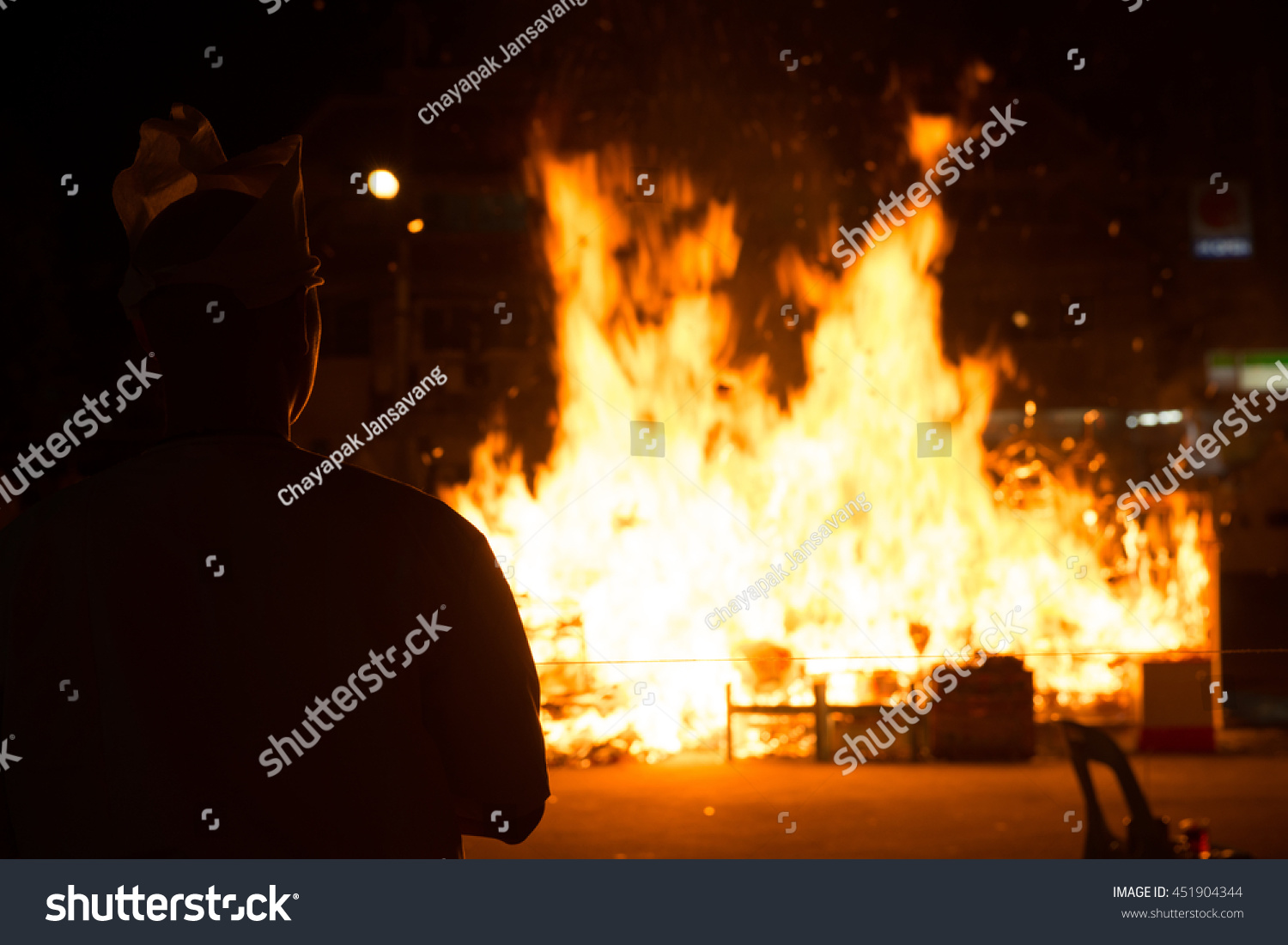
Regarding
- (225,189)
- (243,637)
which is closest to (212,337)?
(225,189)

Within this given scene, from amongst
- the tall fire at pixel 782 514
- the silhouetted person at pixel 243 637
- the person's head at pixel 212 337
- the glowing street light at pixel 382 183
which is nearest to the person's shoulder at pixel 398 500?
the silhouetted person at pixel 243 637

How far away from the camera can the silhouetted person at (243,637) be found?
1180 millimetres

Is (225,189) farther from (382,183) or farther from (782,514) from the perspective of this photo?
(782,514)

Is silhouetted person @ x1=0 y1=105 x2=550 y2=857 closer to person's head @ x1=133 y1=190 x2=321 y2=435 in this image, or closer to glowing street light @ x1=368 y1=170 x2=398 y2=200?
person's head @ x1=133 y1=190 x2=321 y2=435

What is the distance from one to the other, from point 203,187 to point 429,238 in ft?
51.4

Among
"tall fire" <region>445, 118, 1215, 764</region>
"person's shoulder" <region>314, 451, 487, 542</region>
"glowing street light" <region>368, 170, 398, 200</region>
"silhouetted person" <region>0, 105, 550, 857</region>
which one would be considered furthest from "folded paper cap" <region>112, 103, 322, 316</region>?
"tall fire" <region>445, 118, 1215, 764</region>

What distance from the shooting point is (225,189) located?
1.36 meters

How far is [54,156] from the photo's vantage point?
7.28 metres

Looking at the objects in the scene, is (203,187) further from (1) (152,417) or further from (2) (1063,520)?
(2) (1063,520)

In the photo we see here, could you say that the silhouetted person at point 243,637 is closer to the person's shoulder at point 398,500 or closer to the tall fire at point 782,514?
the person's shoulder at point 398,500

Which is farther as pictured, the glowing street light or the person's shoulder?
the glowing street light

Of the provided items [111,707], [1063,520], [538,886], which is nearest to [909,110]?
[1063,520]

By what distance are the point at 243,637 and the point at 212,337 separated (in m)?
0.34

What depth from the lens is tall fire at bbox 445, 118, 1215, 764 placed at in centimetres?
900
